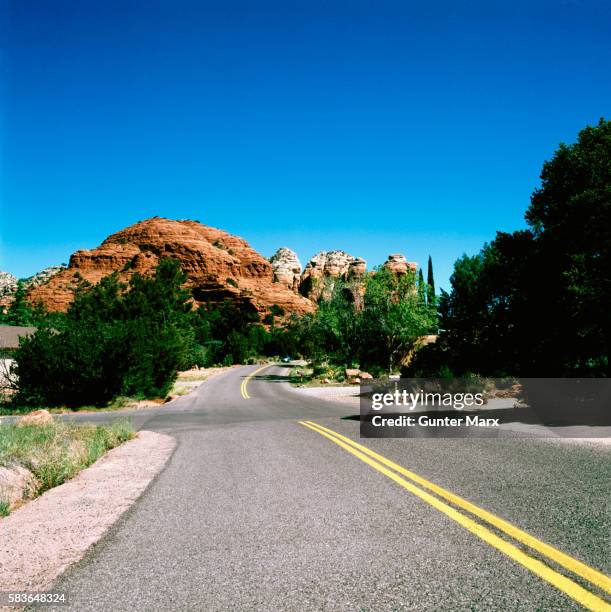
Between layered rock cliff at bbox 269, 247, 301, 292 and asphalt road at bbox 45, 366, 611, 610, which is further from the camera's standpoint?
layered rock cliff at bbox 269, 247, 301, 292

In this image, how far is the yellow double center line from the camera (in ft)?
8.82

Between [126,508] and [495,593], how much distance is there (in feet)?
12.7

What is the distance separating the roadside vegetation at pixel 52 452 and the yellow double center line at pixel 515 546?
480cm

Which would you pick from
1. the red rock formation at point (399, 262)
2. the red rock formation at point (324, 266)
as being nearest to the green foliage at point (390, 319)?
the red rock formation at point (399, 262)

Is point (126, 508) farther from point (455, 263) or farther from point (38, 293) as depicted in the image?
point (38, 293)

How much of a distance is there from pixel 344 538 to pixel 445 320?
14619 mm

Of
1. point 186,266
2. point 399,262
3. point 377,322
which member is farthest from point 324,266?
point 377,322

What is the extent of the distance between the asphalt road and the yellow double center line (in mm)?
44

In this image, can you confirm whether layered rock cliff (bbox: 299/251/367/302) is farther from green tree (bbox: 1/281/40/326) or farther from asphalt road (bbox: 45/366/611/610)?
asphalt road (bbox: 45/366/611/610)

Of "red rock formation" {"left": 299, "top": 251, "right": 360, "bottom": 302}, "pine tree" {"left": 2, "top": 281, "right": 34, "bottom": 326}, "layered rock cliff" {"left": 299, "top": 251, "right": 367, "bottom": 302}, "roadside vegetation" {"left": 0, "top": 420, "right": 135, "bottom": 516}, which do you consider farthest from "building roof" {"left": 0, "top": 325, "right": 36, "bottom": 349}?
"red rock formation" {"left": 299, "top": 251, "right": 360, "bottom": 302}

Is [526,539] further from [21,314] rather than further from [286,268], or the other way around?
[286,268]

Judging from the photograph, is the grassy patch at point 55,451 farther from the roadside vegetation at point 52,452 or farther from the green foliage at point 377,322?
the green foliage at point 377,322

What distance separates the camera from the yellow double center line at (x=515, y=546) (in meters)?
2.69

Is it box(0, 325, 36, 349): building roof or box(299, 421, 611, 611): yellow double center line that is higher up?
box(0, 325, 36, 349): building roof
